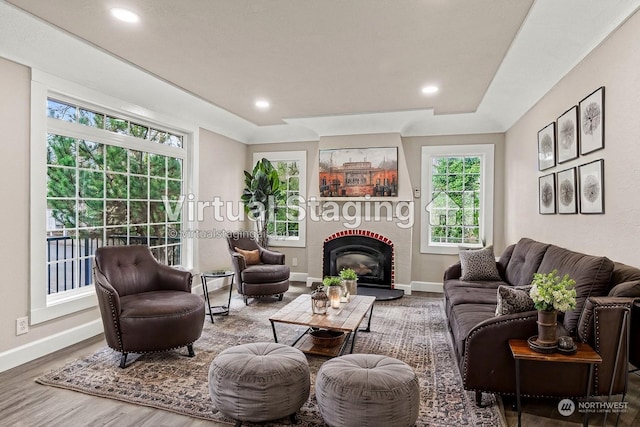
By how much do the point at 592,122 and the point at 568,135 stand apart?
0.40m

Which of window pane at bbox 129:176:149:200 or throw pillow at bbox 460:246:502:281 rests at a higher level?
window pane at bbox 129:176:149:200

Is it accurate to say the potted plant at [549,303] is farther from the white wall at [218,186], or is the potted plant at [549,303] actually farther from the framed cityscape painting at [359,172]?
the white wall at [218,186]

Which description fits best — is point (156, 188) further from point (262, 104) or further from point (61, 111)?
point (262, 104)

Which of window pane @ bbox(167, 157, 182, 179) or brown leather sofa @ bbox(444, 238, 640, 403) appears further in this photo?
window pane @ bbox(167, 157, 182, 179)

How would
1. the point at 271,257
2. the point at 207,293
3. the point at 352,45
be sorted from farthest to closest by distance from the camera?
the point at 271,257 → the point at 207,293 → the point at 352,45

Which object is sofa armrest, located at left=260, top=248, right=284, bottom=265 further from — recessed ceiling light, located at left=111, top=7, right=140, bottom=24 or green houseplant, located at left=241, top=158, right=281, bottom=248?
recessed ceiling light, located at left=111, top=7, right=140, bottom=24

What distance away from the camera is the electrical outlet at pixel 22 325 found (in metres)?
2.99

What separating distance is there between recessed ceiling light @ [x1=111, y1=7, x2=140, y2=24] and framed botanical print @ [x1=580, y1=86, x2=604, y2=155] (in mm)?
3393

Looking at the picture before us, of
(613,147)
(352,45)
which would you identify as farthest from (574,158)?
(352,45)

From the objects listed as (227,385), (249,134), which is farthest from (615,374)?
(249,134)

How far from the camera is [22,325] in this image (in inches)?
119

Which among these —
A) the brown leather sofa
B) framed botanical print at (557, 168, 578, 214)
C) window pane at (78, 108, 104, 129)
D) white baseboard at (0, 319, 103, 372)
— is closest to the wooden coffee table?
the brown leather sofa

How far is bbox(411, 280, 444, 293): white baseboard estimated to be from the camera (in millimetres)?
5723

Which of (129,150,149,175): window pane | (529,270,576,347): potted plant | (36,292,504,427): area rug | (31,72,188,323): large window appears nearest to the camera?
(529,270,576,347): potted plant
